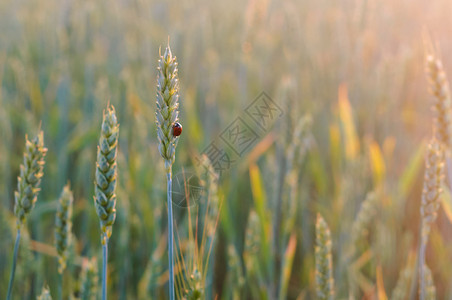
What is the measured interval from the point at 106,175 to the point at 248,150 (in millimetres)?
1348

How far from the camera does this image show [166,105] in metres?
0.58

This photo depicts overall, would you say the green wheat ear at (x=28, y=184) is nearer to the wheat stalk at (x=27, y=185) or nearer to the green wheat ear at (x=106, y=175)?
the wheat stalk at (x=27, y=185)

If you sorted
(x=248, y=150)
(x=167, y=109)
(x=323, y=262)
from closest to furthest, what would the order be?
1. (x=167, y=109)
2. (x=323, y=262)
3. (x=248, y=150)

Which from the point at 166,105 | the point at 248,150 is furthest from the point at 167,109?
the point at 248,150

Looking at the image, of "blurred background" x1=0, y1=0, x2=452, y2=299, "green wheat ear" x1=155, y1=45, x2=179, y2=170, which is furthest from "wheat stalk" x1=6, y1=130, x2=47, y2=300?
"blurred background" x1=0, y1=0, x2=452, y2=299

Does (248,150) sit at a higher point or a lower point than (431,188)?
higher

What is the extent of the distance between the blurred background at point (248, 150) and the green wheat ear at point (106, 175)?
0.47m

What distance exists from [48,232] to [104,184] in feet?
4.22

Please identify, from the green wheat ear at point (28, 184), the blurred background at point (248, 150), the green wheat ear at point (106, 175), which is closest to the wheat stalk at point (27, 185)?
the green wheat ear at point (28, 184)

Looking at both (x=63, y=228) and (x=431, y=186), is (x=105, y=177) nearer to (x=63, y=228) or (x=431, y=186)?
(x=63, y=228)

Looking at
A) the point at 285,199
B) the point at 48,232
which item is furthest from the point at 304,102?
the point at 48,232

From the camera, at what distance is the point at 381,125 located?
2.01 metres

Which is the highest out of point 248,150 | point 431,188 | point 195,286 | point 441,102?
point 248,150

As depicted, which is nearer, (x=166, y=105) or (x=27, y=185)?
(x=166, y=105)
